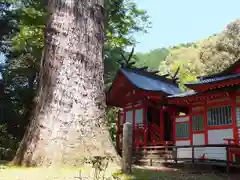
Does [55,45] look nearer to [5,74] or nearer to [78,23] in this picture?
[78,23]

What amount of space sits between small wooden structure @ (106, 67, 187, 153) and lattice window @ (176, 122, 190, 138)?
727mm

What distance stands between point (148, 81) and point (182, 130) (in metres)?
4.71

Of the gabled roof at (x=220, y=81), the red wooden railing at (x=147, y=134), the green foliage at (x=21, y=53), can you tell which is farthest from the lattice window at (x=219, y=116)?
the green foliage at (x=21, y=53)

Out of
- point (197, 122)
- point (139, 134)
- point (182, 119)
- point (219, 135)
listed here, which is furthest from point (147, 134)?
point (219, 135)

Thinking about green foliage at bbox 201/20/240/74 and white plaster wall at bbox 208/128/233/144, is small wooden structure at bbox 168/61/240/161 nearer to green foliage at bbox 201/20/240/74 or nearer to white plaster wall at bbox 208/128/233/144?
white plaster wall at bbox 208/128/233/144

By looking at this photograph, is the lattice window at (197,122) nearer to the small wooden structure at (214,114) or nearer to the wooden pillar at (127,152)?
the small wooden structure at (214,114)

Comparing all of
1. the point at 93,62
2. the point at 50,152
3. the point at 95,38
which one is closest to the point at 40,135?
the point at 50,152

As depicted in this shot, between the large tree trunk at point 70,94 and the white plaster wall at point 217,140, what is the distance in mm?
6700

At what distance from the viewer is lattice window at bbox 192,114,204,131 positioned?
40.4 ft

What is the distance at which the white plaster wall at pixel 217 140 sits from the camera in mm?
11109

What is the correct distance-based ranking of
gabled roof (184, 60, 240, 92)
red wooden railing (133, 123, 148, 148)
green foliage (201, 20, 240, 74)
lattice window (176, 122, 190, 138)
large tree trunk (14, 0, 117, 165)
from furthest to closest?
1. green foliage (201, 20, 240, 74)
2. red wooden railing (133, 123, 148, 148)
3. lattice window (176, 122, 190, 138)
4. gabled roof (184, 60, 240, 92)
5. large tree trunk (14, 0, 117, 165)

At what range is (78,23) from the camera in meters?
6.61

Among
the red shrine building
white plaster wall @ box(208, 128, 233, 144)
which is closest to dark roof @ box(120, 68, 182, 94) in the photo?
the red shrine building

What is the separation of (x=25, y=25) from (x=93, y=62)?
1175 cm
